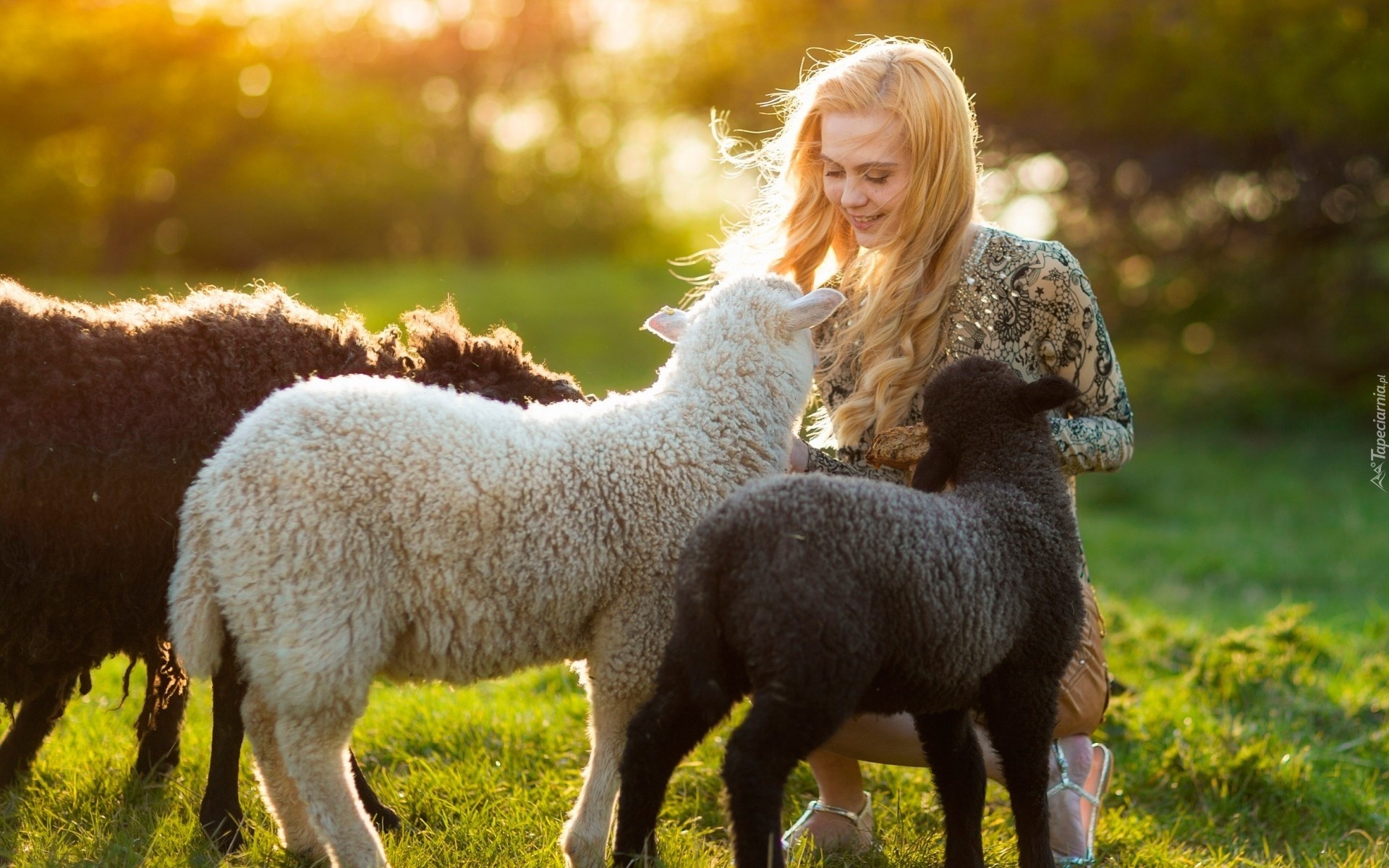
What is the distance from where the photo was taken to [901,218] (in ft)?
12.7

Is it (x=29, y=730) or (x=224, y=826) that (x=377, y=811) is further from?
(x=29, y=730)

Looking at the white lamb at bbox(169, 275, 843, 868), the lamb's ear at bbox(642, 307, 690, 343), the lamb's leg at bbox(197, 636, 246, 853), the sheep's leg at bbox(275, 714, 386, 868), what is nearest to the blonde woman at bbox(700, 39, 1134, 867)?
the lamb's ear at bbox(642, 307, 690, 343)

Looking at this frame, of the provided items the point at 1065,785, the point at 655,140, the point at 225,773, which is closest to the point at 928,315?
the point at 1065,785

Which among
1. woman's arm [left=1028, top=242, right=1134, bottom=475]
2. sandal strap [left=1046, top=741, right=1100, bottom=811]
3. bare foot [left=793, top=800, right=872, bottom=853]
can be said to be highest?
woman's arm [left=1028, top=242, right=1134, bottom=475]

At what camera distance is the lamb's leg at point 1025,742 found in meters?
2.96

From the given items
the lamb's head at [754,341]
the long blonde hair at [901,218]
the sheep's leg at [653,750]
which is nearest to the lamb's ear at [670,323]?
the lamb's head at [754,341]

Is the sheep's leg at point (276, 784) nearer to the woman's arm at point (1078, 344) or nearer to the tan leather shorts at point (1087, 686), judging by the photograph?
the tan leather shorts at point (1087, 686)

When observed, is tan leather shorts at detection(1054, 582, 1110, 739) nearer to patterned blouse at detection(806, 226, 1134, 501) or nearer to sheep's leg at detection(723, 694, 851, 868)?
patterned blouse at detection(806, 226, 1134, 501)

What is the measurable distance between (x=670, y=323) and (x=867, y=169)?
0.78 m

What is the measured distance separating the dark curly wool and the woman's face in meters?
0.79

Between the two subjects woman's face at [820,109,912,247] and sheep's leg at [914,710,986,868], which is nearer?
sheep's leg at [914,710,986,868]

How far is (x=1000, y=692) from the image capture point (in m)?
2.96

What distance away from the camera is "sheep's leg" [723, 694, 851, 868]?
2541 millimetres

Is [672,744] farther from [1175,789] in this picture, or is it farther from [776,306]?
[1175,789]
